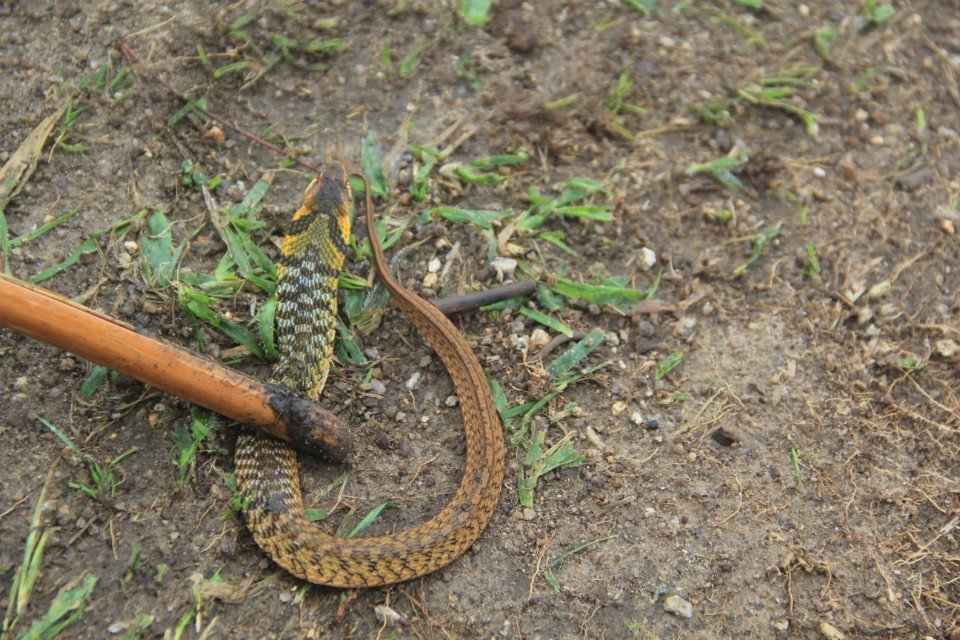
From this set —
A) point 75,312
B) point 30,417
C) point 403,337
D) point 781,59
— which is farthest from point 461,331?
point 781,59

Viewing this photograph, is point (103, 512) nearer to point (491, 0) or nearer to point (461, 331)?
point (461, 331)

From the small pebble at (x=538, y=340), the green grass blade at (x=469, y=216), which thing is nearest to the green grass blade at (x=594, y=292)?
the small pebble at (x=538, y=340)

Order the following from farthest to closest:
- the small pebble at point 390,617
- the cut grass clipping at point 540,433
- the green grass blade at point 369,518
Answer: the cut grass clipping at point 540,433, the green grass blade at point 369,518, the small pebble at point 390,617

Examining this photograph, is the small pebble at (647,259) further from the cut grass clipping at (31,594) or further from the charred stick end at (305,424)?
the cut grass clipping at (31,594)

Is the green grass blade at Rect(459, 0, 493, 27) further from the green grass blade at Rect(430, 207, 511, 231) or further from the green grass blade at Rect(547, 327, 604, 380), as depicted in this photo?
the green grass blade at Rect(547, 327, 604, 380)

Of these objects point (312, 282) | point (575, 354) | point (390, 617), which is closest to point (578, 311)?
point (575, 354)

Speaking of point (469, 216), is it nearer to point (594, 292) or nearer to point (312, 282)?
point (594, 292)
